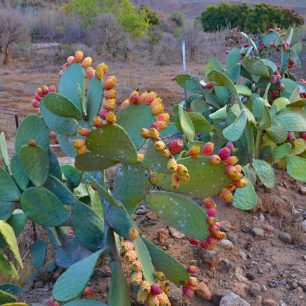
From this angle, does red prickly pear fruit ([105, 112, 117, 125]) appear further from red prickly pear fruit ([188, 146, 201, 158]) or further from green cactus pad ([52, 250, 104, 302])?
green cactus pad ([52, 250, 104, 302])

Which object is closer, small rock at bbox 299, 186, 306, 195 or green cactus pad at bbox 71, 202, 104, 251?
green cactus pad at bbox 71, 202, 104, 251

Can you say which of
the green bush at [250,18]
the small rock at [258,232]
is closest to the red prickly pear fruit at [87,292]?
the small rock at [258,232]

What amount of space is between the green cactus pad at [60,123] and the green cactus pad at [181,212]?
0.45 metres

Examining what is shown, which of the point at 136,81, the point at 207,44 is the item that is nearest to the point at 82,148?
the point at 136,81

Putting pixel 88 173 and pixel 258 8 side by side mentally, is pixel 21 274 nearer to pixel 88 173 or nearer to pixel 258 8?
pixel 88 173

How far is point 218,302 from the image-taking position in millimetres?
2125

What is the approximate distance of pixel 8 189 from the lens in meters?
2.11

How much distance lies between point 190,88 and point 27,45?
456 inches

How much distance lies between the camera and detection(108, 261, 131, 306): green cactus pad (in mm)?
1810

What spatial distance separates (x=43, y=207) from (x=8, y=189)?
166 millimetres

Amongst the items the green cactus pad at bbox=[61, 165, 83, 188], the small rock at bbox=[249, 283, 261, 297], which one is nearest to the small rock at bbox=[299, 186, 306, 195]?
the small rock at bbox=[249, 283, 261, 297]

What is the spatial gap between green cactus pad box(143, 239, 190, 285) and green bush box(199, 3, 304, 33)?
14102mm

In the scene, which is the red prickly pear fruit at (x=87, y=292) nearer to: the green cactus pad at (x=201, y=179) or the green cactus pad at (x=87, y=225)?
the green cactus pad at (x=87, y=225)

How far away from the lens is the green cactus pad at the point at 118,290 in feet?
5.94
